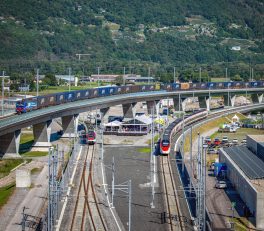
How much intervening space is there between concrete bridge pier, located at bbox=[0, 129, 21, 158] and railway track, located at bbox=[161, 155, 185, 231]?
11698mm

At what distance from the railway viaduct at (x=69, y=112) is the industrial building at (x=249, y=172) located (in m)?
16.3

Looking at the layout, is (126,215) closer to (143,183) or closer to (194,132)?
(143,183)

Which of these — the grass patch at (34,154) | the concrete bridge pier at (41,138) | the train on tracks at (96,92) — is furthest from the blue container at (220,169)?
the train on tracks at (96,92)

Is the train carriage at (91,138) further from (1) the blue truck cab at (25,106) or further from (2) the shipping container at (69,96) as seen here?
(2) the shipping container at (69,96)

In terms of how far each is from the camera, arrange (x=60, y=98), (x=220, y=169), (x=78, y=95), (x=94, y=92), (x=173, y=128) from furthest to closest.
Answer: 1. (x=94, y=92)
2. (x=78, y=95)
3. (x=60, y=98)
4. (x=173, y=128)
5. (x=220, y=169)

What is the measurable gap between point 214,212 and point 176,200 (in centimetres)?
335

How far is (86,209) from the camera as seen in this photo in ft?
138

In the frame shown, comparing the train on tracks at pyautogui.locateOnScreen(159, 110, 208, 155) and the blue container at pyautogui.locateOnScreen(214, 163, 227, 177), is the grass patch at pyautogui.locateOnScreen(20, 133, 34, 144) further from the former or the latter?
the blue container at pyautogui.locateOnScreen(214, 163, 227, 177)

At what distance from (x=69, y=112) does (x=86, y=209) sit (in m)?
30.8

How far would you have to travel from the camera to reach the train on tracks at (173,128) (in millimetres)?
59500

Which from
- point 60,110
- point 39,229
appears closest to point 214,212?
point 39,229

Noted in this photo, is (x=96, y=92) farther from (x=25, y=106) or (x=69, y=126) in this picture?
(x=25, y=106)

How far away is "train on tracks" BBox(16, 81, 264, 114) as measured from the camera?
70.4 meters

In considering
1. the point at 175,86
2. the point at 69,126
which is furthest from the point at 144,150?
the point at 175,86
